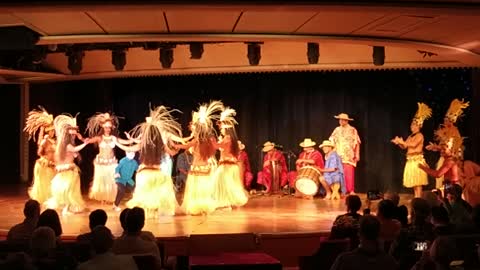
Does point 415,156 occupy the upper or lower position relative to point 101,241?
upper

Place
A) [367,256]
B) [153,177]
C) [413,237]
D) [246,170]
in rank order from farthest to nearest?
1. [246,170]
2. [153,177]
3. [413,237]
4. [367,256]

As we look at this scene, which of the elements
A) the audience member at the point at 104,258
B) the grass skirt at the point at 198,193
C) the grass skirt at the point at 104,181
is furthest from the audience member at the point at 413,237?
the grass skirt at the point at 104,181

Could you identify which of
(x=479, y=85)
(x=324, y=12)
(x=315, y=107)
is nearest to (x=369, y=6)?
(x=324, y=12)

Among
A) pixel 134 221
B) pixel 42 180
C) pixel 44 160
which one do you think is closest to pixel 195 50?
pixel 44 160

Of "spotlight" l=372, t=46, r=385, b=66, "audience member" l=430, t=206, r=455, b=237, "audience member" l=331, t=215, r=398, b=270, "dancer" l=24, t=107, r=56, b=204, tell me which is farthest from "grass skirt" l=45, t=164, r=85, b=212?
"audience member" l=331, t=215, r=398, b=270

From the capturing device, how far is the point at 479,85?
1157 cm

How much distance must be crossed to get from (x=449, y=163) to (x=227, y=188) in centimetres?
332

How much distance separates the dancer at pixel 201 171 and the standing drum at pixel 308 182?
237 centimetres

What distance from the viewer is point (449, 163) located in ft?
34.4

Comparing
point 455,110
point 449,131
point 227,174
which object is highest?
point 455,110

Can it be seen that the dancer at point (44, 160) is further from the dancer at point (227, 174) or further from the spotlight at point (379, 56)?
the spotlight at point (379, 56)

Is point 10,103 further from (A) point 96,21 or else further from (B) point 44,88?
(A) point 96,21

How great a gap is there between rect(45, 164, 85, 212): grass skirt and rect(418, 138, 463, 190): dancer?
→ 17.0 ft

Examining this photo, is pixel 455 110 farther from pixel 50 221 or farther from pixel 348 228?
pixel 50 221
